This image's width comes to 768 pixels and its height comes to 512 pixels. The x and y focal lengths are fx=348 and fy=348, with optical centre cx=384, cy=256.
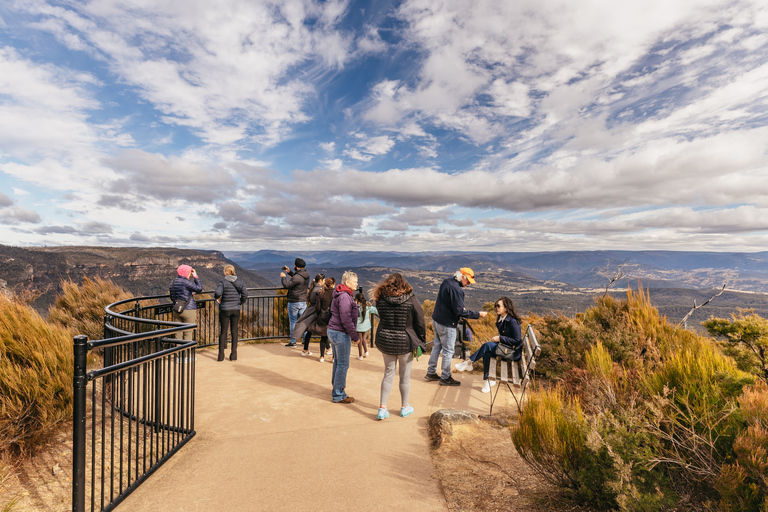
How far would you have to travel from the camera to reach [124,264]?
3329 inches

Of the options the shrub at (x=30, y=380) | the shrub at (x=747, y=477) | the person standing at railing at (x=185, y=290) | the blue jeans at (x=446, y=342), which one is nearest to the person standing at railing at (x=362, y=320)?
the blue jeans at (x=446, y=342)

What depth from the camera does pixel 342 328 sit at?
4.67 metres

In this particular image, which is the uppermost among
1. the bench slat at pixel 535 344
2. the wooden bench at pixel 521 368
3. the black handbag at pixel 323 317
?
the bench slat at pixel 535 344

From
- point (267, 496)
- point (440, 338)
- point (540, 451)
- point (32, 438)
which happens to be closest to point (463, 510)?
point (540, 451)

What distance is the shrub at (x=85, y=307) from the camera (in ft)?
25.5

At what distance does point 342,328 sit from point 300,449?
1.54 meters

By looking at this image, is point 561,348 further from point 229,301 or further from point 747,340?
point 229,301

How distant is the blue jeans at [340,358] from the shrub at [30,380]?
2.80 m

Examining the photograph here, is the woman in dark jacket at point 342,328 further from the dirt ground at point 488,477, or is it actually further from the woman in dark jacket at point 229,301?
the woman in dark jacket at point 229,301

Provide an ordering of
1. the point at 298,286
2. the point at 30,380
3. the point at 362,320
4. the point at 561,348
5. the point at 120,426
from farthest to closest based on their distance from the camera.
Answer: the point at 298,286 < the point at 362,320 < the point at 561,348 < the point at 30,380 < the point at 120,426

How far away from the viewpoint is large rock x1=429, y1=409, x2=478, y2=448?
3.69 metres

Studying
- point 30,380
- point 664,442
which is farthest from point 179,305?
point 664,442

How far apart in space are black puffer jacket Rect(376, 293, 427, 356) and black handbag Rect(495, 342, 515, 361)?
1757 millimetres

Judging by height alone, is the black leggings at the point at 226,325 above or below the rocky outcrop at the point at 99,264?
above
